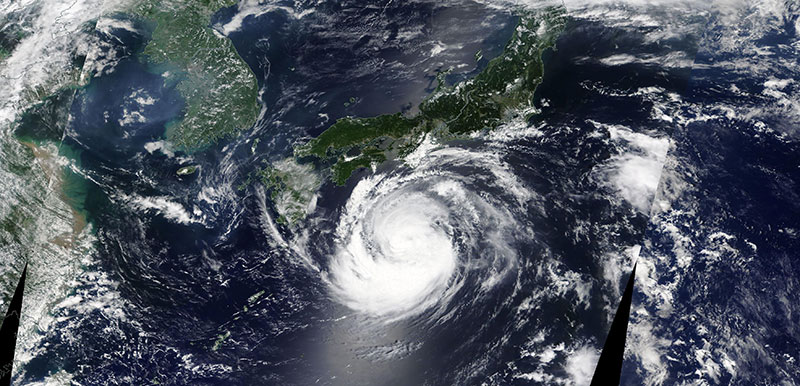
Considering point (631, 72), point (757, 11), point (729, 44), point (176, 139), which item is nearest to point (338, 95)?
point (176, 139)

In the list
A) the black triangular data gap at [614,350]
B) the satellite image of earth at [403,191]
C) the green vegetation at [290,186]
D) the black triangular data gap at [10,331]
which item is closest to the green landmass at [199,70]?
the satellite image of earth at [403,191]

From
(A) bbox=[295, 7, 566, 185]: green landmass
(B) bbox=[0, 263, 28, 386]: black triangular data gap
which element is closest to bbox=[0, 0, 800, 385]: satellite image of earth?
(A) bbox=[295, 7, 566, 185]: green landmass

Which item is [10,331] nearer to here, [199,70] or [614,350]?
[199,70]

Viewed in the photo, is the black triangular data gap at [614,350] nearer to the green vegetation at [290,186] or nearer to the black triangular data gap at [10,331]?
the green vegetation at [290,186]

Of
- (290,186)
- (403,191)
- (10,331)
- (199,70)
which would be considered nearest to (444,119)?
(403,191)

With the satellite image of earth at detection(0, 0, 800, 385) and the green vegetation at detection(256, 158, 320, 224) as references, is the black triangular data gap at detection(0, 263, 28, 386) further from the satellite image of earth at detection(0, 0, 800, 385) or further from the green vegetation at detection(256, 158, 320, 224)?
the green vegetation at detection(256, 158, 320, 224)
